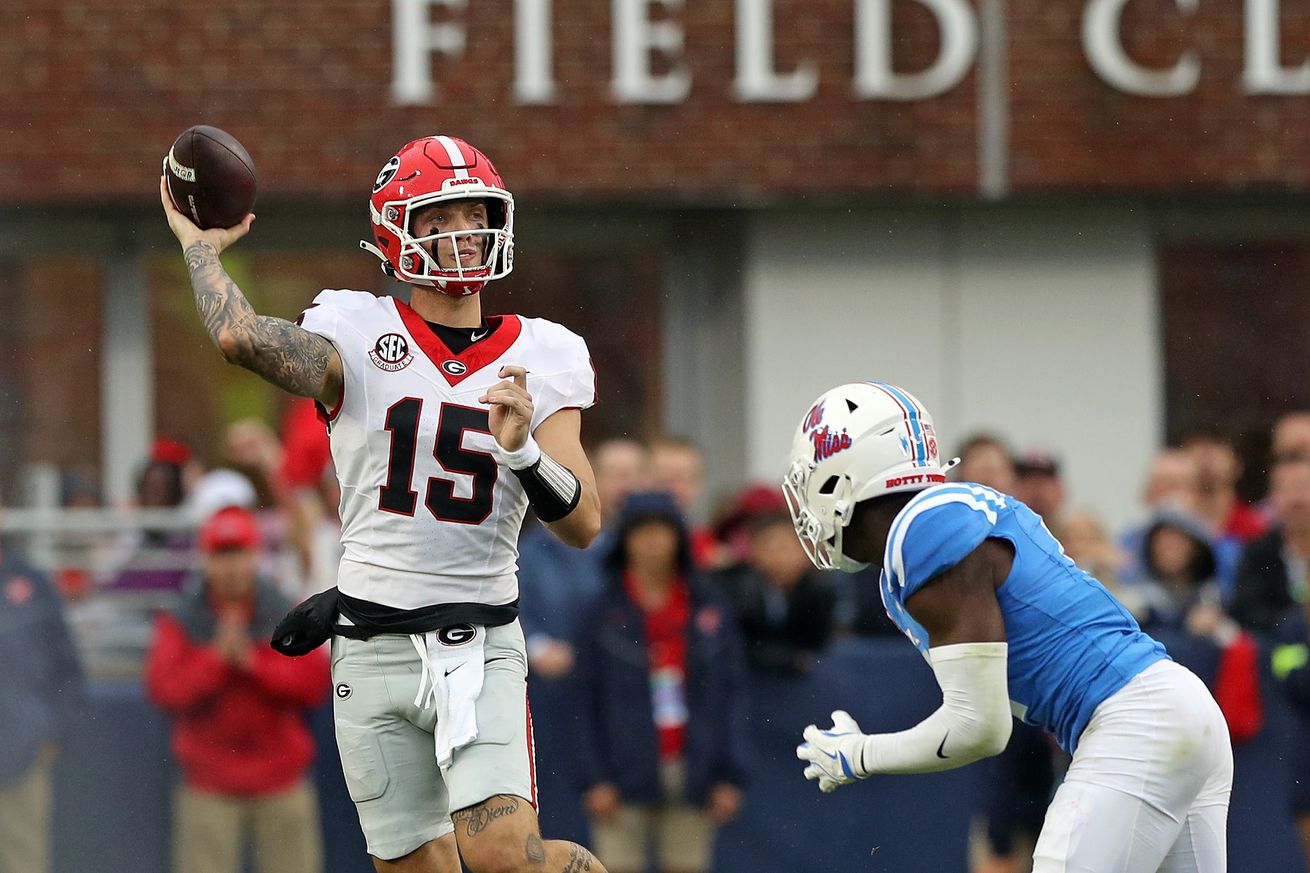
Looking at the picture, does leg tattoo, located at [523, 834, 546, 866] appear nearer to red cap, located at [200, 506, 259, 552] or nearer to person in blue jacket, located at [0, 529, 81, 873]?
red cap, located at [200, 506, 259, 552]

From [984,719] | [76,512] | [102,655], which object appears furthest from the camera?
[76,512]

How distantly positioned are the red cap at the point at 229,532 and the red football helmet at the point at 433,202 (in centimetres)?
286

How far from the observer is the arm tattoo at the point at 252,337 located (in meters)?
4.51

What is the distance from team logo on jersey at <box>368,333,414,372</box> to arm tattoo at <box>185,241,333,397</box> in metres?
0.12

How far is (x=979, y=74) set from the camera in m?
10.4

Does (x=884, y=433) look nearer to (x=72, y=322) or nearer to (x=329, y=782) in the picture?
(x=329, y=782)

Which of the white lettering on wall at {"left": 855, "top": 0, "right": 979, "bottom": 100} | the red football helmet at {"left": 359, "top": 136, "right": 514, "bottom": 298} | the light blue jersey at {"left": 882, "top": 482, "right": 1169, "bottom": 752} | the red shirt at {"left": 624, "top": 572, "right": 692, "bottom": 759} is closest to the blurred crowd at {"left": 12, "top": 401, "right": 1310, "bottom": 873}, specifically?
the red shirt at {"left": 624, "top": 572, "right": 692, "bottom": 759}

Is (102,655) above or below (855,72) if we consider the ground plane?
below

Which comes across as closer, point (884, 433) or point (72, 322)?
point (884, 433)

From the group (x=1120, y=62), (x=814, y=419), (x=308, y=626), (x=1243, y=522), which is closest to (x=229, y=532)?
(x=308, y=626)

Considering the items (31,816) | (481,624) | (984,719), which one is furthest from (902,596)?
(31,816)

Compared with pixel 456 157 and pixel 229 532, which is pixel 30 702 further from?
pixel 456 157

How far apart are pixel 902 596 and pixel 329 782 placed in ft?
13.3

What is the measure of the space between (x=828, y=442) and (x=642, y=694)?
3.09m
